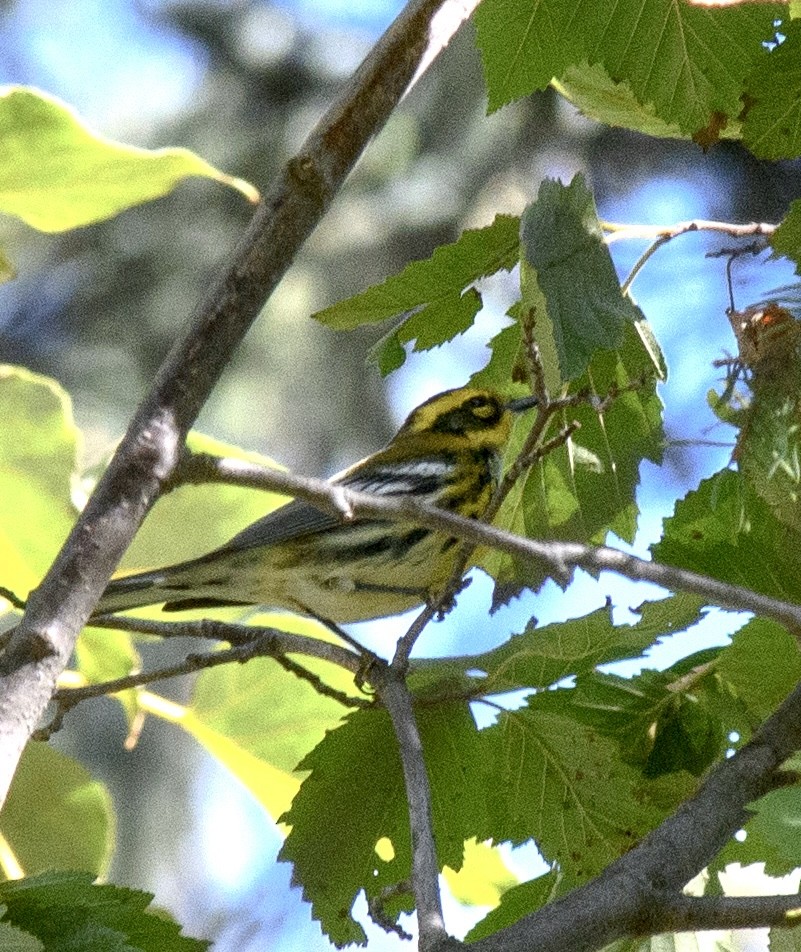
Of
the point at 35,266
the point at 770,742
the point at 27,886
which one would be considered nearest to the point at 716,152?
the point at 35,266

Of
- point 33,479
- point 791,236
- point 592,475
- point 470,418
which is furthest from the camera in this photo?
point 470,418

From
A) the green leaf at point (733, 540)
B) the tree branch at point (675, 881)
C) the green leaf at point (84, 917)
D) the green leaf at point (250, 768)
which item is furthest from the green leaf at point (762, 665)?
the green leaf at point (250, 768)

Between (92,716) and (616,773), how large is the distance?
3.72m

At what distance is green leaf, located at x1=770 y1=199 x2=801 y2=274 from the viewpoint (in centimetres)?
152

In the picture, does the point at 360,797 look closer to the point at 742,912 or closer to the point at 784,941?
the point at 784,941

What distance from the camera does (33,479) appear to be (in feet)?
6.32

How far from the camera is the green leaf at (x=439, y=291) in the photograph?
165 cm

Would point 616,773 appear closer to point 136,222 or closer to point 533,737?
point 533,737

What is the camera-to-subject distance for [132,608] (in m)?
2.30

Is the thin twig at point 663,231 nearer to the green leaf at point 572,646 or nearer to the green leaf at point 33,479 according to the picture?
the green leaf at point 572,646

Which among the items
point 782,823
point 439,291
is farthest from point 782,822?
point 439,291

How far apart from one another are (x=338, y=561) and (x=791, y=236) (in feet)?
3.89

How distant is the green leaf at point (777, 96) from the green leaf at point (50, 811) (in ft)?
3.83

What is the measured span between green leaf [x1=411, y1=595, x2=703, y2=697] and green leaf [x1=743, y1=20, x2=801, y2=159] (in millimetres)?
573
